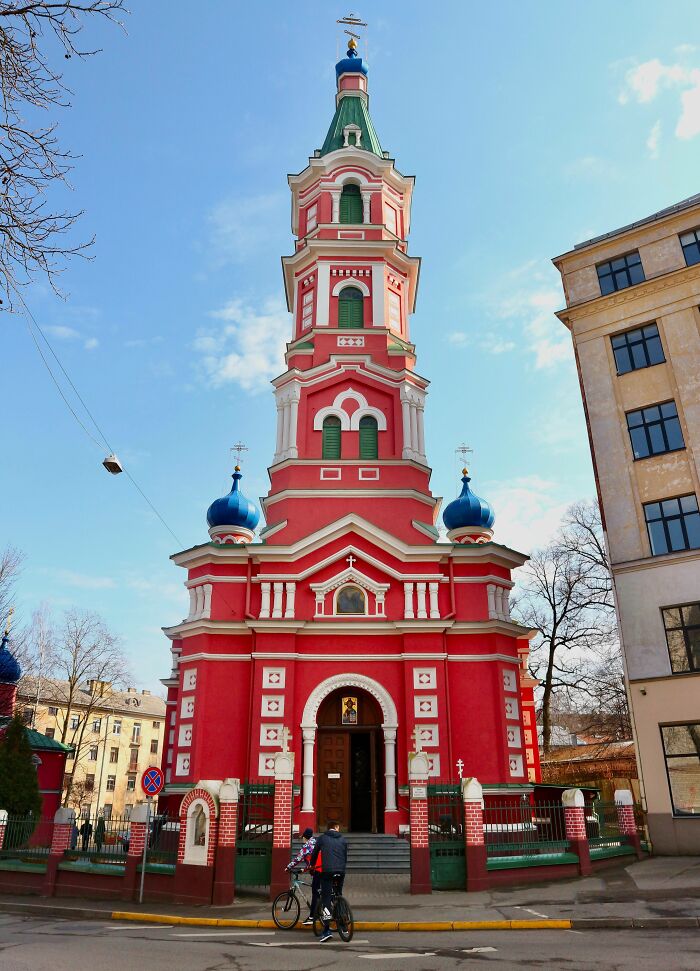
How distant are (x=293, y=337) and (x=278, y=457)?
17.2 feet

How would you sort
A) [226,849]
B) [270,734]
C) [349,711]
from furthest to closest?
1. [349,711]
2. [270,734]
3. [226,849]

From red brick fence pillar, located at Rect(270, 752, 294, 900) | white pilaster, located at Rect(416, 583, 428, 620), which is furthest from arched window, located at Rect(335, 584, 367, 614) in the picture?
red brick fence pillar, located at Rect(270, 752, 294, 900)

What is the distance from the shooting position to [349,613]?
20531 millimetres

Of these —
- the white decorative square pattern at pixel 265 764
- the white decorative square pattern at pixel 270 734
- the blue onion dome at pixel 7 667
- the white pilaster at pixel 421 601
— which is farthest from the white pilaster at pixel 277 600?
the blue onion dome at pixel 7 667

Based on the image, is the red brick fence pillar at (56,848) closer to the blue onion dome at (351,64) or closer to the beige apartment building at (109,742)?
the blue onion dome at (351,64)

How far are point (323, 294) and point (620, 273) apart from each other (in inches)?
374

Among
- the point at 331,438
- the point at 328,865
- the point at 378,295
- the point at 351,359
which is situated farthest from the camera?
the point at 378,295

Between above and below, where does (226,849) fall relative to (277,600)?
below

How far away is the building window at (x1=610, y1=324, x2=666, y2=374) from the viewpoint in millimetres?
20312

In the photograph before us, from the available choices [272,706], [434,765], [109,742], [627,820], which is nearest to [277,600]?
[272,706]

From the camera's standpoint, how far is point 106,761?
190 ft

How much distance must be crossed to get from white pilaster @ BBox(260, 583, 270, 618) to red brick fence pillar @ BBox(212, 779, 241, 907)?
6697mm

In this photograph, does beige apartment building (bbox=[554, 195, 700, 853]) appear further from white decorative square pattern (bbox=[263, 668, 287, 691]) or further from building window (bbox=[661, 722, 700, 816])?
white decorative square pattern (bbox=[263, 668, 287, 691])

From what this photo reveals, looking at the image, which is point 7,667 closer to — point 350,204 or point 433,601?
point 433,601
